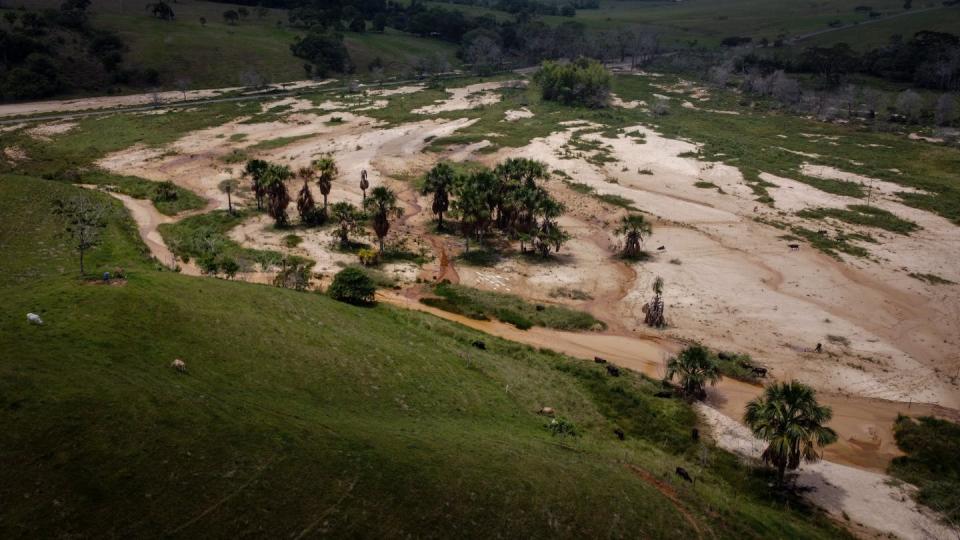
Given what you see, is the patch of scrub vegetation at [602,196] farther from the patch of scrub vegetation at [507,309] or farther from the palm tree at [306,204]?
the palm tree at [306,204]

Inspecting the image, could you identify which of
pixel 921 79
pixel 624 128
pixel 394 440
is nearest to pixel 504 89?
pixel 624 128

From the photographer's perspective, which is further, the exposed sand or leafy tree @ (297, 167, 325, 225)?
leafy tree @ (297, 167, 325, 225)

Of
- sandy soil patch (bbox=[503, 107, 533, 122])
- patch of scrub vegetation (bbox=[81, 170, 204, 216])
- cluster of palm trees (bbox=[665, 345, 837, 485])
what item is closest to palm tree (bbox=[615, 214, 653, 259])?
cluster of palm trees (bbox=[665, 345, 837, 485])

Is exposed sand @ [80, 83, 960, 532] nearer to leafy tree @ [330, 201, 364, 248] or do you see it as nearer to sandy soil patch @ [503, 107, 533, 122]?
leafy tree @ [330, 201, 364, 248]

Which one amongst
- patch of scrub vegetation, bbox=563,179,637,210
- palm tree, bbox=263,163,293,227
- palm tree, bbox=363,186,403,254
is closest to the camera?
palm tree, bbox=363,186,403,254

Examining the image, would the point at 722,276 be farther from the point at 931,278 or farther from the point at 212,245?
the point at 212,245

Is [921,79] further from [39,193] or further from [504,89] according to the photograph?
[39,193]

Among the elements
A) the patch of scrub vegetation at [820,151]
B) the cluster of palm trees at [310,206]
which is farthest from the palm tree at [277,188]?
the patch of scrub vegetation at [820,151]
